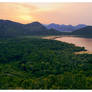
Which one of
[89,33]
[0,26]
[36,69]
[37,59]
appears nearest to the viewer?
[36,69]

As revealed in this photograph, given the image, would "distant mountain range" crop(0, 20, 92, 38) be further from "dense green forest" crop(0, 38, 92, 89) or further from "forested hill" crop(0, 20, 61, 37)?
"dense green forest" crop(0, 38, 92, 89)

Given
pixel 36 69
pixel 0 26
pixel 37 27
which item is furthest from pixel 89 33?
pixel 36 69

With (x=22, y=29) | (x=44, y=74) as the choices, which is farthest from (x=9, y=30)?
(x=44, y=74)

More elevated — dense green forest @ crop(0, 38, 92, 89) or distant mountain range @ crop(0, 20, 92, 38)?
distant mountain range @ crop(0, 20, 92, 38)

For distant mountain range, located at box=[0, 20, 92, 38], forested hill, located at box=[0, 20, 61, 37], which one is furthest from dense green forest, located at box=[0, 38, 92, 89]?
forested hill, located at box=[0, 20, 61, 37]

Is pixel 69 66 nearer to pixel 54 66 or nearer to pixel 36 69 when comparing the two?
pixel 54 66

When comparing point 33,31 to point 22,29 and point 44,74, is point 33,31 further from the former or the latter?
point 44,74

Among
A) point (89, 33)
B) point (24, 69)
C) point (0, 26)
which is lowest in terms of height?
point (24, 69)

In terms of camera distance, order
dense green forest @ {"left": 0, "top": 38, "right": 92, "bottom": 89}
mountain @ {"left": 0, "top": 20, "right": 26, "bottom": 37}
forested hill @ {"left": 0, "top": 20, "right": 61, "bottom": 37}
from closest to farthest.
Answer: dense green forest @ {"left": 0, "top": 38, "right": 92, "bottom": 89}
mountain @ {"left": 0, "top": 20, "right": 26, "bottom": 37}
forested hill @ {"left": 0, "top": 20, "right": 61, "bottom": 37}

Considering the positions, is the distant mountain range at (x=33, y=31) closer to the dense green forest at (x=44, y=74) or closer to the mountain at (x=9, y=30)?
the mountain at (x=9, y=30)

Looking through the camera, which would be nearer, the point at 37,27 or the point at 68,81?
the point at 68,81

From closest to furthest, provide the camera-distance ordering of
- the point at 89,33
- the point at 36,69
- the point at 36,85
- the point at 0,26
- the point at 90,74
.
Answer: the point at 36,85
the point at 90,74
the point at 36,69
the point at 89,33
the point at 0,26
